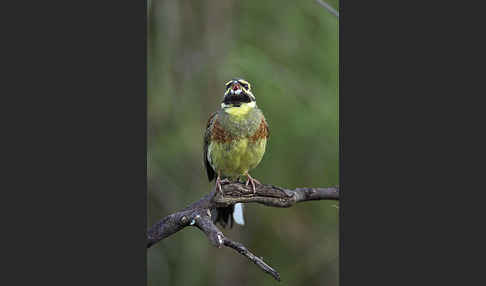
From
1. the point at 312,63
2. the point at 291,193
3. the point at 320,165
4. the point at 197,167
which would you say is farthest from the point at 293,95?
the point at 291,193

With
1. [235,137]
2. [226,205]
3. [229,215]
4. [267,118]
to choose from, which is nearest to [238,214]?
[229,215]

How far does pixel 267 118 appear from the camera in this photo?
4562 mm

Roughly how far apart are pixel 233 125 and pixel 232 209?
66cm

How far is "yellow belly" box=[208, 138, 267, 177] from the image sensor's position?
377cm

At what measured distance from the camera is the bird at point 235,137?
3.78 metres

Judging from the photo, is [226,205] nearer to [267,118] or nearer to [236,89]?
[236,89]

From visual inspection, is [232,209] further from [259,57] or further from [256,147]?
[259,57]

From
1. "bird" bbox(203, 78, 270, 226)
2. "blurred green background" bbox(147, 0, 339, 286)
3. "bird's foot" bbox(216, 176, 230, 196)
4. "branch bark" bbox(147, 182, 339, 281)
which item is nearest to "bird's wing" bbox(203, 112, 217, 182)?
"bird" bbox(203, 78, 270, 226)

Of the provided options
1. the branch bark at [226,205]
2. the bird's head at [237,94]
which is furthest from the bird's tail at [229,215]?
the bird's head at [237,94]

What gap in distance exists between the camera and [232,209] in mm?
4047

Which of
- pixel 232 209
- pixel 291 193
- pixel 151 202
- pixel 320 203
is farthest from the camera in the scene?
pixel 320 203

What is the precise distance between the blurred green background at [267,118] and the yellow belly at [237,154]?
71cm

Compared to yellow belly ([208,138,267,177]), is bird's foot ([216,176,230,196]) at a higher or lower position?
lower

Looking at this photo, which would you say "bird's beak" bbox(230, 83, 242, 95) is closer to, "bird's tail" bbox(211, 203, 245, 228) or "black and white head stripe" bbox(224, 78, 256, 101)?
"black and white head stripe" bbox(224, 78, 256, 101)
